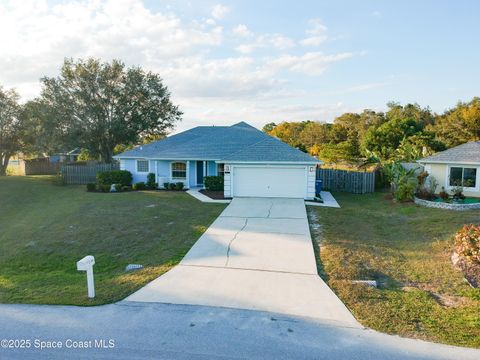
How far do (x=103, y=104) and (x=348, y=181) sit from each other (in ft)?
69.0

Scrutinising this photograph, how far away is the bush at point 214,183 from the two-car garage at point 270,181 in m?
1.73

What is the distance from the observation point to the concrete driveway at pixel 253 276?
598cm

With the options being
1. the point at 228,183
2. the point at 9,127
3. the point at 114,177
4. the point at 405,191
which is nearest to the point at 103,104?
the point at 114,177

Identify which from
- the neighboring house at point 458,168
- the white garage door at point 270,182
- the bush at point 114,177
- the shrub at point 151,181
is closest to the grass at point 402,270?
the white garage door at point 270,182

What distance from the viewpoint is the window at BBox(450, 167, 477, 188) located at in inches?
664

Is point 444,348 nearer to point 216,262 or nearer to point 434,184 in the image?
point 216,262

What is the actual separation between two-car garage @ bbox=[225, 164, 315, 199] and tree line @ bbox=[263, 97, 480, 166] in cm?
589

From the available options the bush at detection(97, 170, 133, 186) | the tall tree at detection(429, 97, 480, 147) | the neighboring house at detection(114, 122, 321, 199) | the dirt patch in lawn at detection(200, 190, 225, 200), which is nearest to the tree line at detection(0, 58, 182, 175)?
the neighboring house at detection(114, 122, 321, 199)

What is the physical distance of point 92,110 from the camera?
2739 centimetres

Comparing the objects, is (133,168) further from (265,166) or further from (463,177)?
(463,177)

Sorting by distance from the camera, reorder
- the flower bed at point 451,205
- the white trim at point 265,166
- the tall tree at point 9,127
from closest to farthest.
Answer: the flower bed at point 451,205
the white trim at point 265,166
the tall tree at point 9,127

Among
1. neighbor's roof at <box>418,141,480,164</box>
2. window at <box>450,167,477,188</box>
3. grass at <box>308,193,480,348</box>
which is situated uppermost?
neighbor's roof at <box>418,141,480,164</box>

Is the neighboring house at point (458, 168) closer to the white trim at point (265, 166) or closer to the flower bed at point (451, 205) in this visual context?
the flower bed at point (451, 205)

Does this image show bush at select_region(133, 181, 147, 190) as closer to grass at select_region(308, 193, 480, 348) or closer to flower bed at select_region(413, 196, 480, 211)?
grass at select_region(308, 193, 480, 348)
